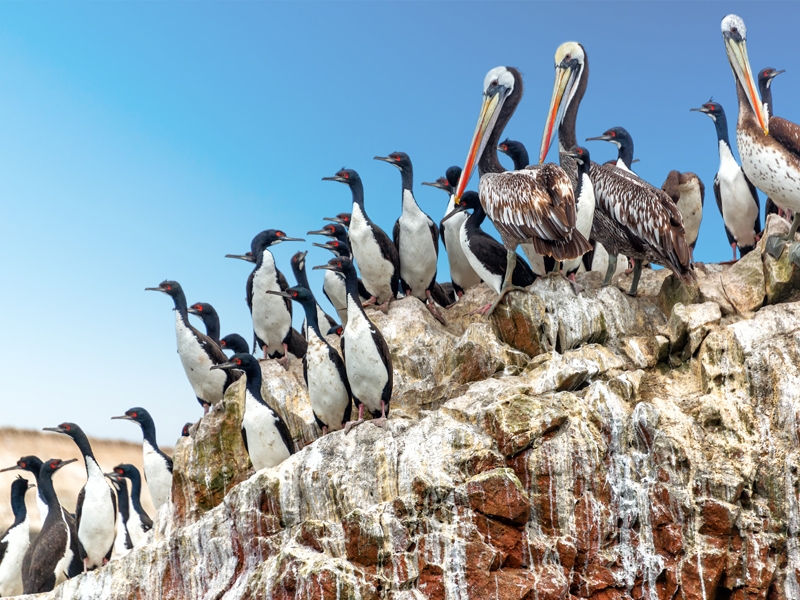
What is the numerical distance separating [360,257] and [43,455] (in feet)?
65.4

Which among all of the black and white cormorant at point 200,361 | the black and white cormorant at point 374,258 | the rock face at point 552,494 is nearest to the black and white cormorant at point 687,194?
the rock face at point 552,494

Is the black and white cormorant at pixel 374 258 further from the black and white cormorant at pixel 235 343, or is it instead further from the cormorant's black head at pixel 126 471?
the cormorant's black head at pixel 126 471

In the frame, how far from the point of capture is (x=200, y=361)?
1382 cm

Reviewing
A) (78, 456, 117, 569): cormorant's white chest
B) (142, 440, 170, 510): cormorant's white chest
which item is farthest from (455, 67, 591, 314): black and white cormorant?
(78, 456, 117, 569): cormorant's white chest

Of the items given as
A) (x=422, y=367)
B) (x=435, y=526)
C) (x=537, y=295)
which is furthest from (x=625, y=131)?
(x=435, y=526)

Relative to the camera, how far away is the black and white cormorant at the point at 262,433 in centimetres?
1142

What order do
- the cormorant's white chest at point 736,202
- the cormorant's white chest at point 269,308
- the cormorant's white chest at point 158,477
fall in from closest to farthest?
1. the cormorant's white chest at point 269,308
2. the cormorant's white chest at point 736,202
3. the cormorant's white chest at point 158,477

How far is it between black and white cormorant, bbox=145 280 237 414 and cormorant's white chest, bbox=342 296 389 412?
3600mm

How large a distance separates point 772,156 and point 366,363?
235 inches

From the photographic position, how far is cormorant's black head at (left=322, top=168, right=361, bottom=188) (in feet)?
46.6

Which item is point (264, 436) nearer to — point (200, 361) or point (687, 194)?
point (200, 361)

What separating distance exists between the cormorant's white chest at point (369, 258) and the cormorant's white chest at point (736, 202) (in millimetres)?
5378

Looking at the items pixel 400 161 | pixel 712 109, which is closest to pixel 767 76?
pixel 712 109

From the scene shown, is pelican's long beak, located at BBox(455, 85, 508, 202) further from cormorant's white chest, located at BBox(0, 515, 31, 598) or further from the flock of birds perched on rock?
cormorant's white chest, located at BBox(0, 515, 31, 598)
